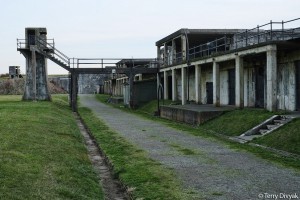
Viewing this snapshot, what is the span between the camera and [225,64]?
28484 mm

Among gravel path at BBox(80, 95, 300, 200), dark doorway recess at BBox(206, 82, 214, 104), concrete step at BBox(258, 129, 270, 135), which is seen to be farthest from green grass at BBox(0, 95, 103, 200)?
dark doorway recess at BBox(206, 82, 214, 104)

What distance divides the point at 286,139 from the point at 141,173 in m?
5.90

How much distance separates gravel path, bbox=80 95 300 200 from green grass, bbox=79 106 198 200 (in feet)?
0.98

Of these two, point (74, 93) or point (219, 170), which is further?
point (74, 93)

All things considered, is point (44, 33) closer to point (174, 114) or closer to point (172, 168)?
point (174, 114)

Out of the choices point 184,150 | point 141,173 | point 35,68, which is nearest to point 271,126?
point 184,150

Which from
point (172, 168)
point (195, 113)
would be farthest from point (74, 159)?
point (195, 113)

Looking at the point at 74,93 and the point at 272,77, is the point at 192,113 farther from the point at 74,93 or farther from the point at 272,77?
A: the point at 74,93

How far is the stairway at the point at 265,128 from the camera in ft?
51.9

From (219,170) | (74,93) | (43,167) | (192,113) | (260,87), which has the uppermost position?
(260,87)

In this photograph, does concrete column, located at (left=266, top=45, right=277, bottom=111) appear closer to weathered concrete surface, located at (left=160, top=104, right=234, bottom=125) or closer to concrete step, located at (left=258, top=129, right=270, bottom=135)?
concrete step, located at (left=258, top=129, right=270, bottom=135)

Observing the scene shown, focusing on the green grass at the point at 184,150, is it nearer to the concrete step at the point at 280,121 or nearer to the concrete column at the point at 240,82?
the concrete step at the point at 280,121

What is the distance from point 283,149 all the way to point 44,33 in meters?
34.0

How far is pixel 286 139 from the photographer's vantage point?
13.8 meters
